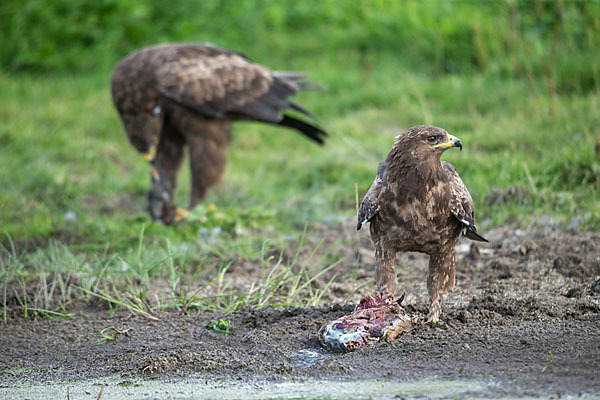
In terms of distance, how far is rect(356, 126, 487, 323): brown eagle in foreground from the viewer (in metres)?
3.67

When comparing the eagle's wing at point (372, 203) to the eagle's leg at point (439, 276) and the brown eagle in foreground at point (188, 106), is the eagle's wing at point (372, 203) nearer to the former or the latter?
the eagle's leg at point (439, 276)

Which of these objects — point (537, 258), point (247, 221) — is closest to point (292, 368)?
point (537, 258)

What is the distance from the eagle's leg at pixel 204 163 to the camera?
23.3 ft

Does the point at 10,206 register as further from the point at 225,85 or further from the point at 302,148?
the point at 302,148

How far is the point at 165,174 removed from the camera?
23.8 ft

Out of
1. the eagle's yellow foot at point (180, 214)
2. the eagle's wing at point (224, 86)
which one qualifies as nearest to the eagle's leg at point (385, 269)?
the eagle's yellow foot at point (180, 214)

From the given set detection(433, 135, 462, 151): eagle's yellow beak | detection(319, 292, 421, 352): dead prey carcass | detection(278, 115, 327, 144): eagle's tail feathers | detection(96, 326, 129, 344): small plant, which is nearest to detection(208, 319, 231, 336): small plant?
detection(96, 326, 129, 344): small plant

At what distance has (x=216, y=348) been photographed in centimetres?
369

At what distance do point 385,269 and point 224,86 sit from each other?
3.83 m

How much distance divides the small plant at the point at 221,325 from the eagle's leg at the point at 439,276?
984 mm

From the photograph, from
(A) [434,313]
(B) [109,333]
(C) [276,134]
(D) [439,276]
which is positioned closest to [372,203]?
(D) [439,276]

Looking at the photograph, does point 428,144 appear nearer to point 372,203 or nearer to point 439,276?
point 372,203

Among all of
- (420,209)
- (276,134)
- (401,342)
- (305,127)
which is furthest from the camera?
(276,134)

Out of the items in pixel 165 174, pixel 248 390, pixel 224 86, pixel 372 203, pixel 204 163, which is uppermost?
pixel 372 203
